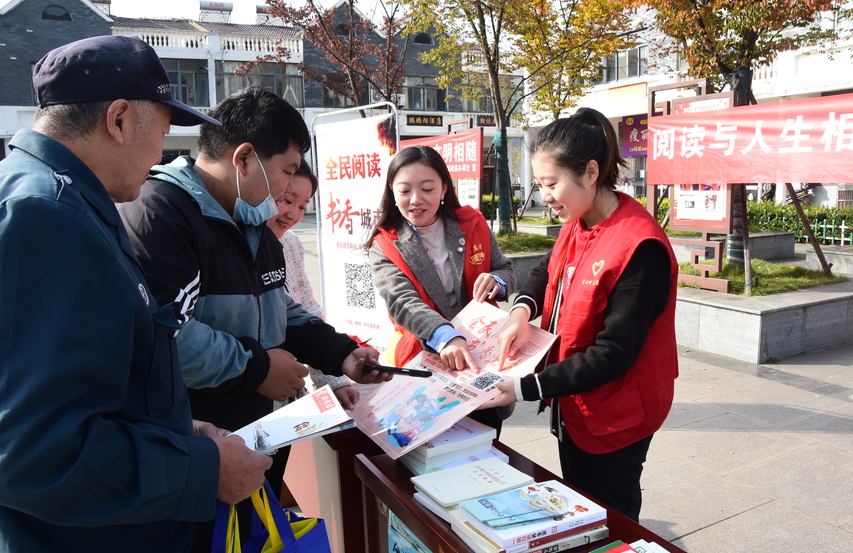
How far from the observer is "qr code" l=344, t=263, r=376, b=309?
13.8ft

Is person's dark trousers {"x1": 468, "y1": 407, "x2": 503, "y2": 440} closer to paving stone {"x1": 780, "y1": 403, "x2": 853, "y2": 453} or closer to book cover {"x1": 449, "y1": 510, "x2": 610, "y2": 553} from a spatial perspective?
book cover {"x1": 449, "y1": 510, "x2": 610, "y2": 553}

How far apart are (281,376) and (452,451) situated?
53 centimetres

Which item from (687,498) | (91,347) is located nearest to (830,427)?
(687,498)

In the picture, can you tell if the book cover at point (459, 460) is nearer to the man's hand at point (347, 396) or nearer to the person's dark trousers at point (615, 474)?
the person's dark trousers at point (615, 474)

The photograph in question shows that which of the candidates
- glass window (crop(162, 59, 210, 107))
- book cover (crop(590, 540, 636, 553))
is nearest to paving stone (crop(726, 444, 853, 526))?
book cover (crop(590, 540, 636, 553))

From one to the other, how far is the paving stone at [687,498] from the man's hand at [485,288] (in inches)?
54.8

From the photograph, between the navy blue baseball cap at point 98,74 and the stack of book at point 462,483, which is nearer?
the navy blue baseball cap at point 98,74

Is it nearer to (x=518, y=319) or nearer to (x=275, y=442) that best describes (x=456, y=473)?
(x=275, y=442)

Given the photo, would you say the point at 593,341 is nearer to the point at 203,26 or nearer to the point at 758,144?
the point at 758,144

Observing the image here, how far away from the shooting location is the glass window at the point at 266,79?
24.9m

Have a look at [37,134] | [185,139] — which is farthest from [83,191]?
[185,139]

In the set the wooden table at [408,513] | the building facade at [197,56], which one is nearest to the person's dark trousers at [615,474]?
the wooden table at [408,513]

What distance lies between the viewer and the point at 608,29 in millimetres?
11047

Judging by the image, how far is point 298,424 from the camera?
4.89 feet
